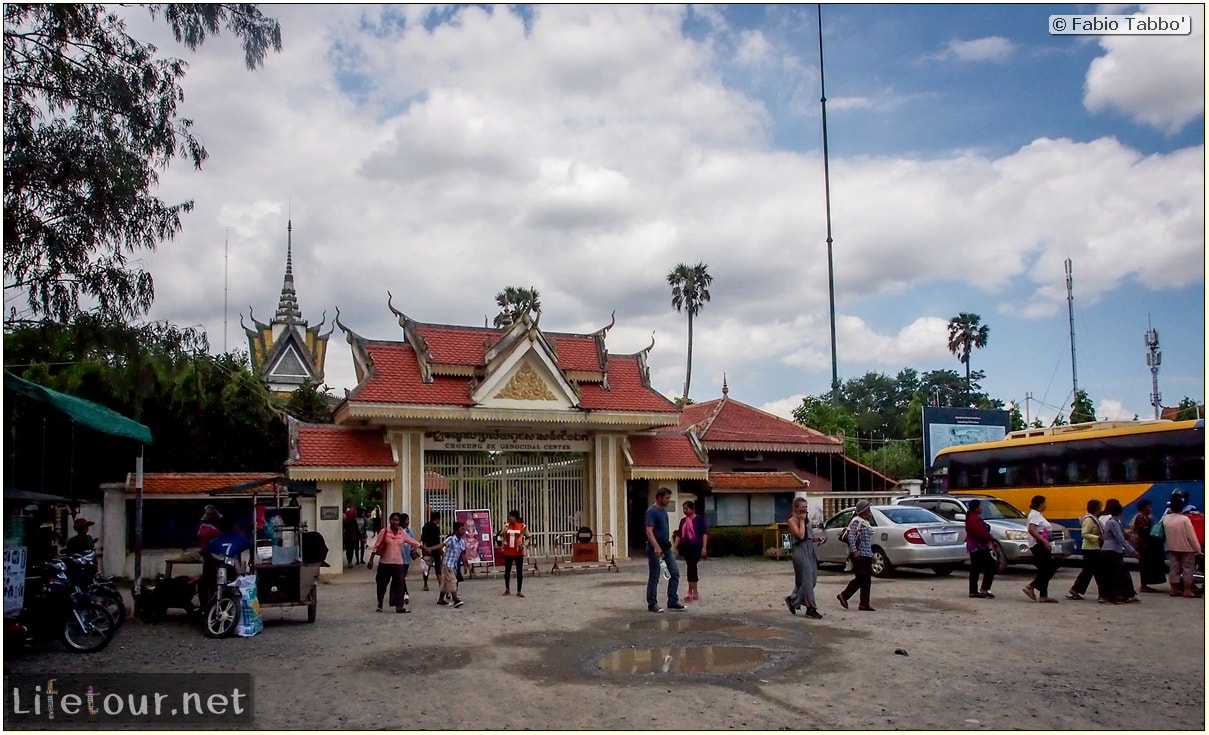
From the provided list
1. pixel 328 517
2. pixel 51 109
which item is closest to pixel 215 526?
pixel 51 109

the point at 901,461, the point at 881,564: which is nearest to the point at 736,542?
the point at 881,564

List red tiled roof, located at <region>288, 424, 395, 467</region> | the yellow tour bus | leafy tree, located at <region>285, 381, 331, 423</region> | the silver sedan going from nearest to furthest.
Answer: the silver sedan → the yellow tour bus → red tiled roof, located at <region>288, 424, 395, 467</region> → leafy tree, located at <region>285, 381, 331, 423</region>

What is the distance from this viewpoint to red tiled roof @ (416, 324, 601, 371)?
22.7m

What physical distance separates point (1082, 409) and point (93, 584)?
136 ft

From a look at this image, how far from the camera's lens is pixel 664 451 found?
80.6 ft

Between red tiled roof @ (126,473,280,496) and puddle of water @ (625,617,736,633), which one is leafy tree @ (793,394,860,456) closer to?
red tiled roof @ (126,473,280,496)

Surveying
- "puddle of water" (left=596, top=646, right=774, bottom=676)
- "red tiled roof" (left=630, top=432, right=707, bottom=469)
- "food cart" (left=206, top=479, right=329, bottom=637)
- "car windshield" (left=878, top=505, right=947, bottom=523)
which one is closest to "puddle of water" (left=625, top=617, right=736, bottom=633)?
"puddle of water" (left=596, top=646, right=774, bottom=676)

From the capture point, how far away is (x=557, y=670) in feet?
29.4

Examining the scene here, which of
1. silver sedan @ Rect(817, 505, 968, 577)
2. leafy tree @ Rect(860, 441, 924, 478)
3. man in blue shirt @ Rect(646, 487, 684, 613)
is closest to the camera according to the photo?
man in blue shirt @ Rect(646, 487, 684, 613)

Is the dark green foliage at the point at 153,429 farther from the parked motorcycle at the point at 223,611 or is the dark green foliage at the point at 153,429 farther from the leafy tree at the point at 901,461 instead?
the leafy tree at the point at 901,461

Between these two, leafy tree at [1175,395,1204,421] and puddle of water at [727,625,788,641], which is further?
leafy tree at [1175,395,1204,421]

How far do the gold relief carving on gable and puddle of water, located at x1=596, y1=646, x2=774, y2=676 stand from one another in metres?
12.4

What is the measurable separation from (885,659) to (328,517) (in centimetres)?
1443

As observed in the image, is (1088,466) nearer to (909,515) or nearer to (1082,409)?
(909,515)
